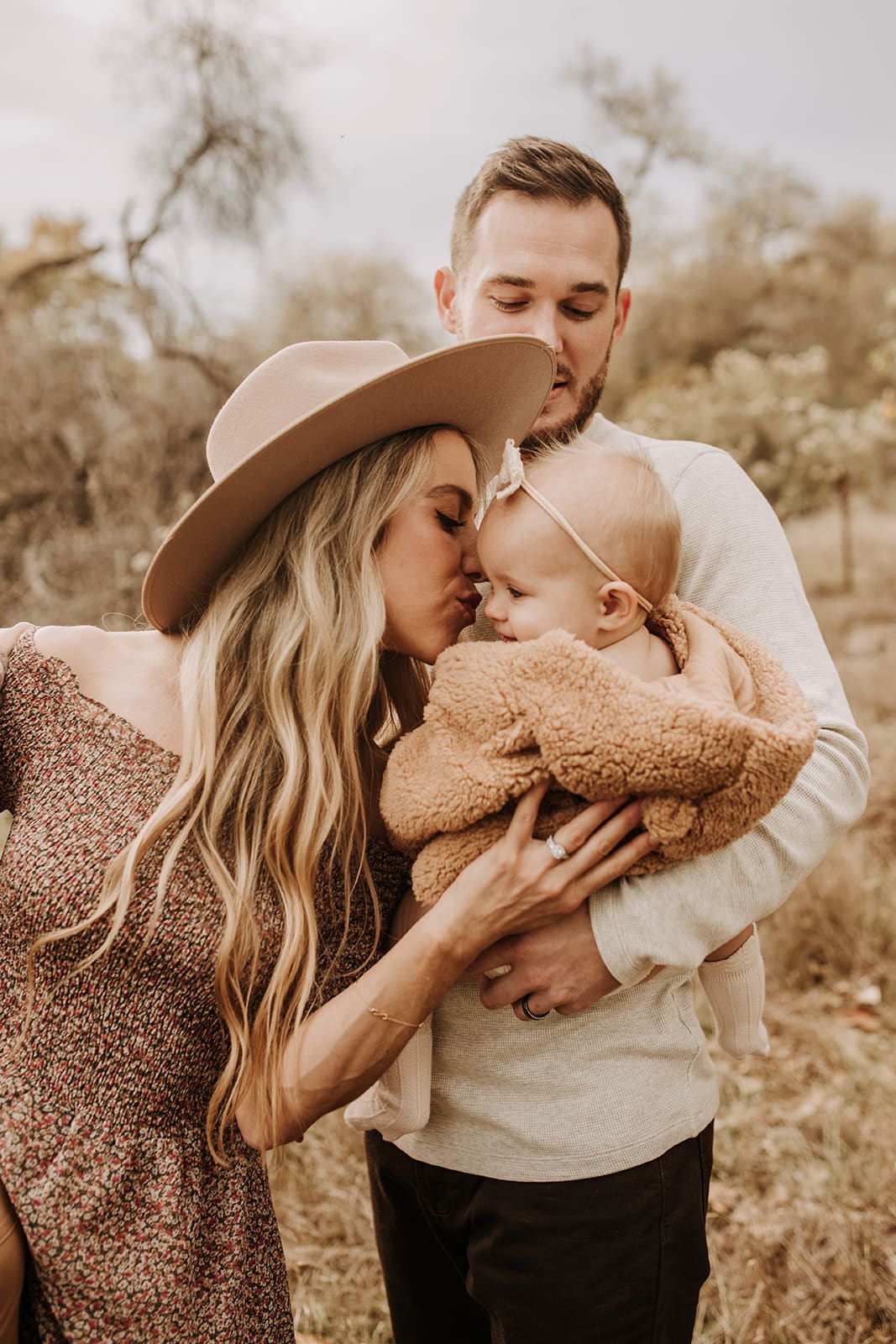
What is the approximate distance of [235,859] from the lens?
1.60m

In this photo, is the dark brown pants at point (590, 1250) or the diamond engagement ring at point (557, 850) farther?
the dark brown pants at point (590, 1250)

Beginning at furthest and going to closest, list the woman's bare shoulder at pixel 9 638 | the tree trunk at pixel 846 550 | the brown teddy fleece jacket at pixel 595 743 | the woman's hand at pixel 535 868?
the tree trunk at pixel 846 550 < the woman's bare shoulder at pixel 9 638 < the woman's hand at pixel 535 868 < the brown teddy fleece jacket at pixel 595 743

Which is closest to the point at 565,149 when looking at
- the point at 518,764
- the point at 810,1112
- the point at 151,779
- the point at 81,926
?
the point at 518,764

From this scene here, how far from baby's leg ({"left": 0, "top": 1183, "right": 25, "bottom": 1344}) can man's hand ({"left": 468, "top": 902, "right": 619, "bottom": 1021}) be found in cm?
78

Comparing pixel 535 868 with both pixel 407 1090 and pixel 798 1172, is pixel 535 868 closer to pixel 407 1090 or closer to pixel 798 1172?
Answer: pixel 407 1090

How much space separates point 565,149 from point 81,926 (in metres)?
1.90

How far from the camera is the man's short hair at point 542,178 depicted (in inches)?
84.4

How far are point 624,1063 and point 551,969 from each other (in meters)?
0.26

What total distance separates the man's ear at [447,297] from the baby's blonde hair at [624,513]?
991 millimetres

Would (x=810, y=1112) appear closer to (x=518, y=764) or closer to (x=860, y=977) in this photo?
(x=860, y=977)

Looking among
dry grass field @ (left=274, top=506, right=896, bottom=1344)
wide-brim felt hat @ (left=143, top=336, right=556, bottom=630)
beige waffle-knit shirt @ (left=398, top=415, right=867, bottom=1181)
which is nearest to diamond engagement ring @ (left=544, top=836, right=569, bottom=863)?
beige waffle-knit shirt @ (left=398, top=415, right=867, bottom=1181)

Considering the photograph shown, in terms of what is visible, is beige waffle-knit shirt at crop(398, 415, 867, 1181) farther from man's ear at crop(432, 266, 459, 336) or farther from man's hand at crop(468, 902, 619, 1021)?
man's ear at crop(432, 266, 459, 336)

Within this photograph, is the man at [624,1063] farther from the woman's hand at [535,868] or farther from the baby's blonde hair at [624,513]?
the baby's blonde hair at [624,513]

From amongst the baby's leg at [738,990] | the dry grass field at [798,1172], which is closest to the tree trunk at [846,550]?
the dry grass field at [798,1172]
